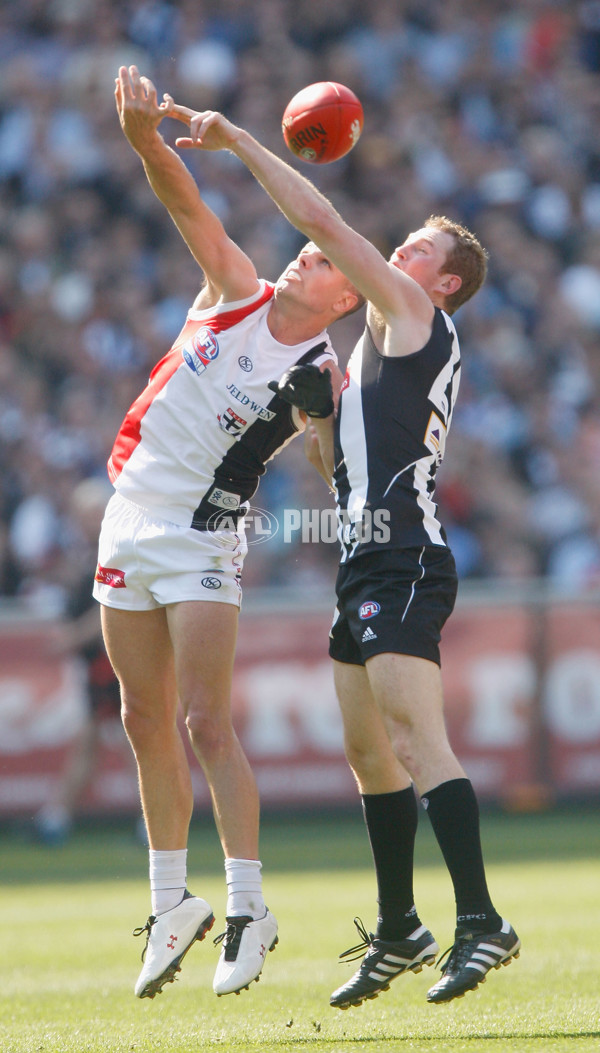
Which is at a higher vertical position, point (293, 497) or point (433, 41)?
point (433, 41)

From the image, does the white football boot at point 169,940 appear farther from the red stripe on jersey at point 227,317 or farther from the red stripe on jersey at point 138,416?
the red stripe on jersey at point 227,317

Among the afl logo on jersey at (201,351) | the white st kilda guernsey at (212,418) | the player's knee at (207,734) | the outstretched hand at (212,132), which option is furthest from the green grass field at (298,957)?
the outstretched hand at (212,132)

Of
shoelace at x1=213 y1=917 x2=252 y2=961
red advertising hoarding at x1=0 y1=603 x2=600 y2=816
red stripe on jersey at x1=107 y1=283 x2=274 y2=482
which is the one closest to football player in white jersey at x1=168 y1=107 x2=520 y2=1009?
shoelace at x1=213 y1=917 x2=252 y2=961

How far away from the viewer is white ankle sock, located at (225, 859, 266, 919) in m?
4.80

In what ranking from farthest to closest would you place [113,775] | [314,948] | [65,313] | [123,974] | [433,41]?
[433,41] < [65,313] < [113,775] < [314,948] < [123,974]

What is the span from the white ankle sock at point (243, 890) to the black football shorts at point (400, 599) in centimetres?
89

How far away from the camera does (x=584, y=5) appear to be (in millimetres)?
16031

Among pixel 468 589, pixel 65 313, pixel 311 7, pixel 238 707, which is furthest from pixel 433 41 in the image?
pixel 238 707

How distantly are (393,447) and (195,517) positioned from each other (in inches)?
34.4

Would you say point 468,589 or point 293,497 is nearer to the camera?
point 468,589

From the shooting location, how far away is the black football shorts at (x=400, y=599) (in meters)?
4.45

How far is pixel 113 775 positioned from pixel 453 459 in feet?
13.9

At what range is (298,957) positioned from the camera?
5.99 meters

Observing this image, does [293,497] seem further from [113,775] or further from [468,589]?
[113,775]
